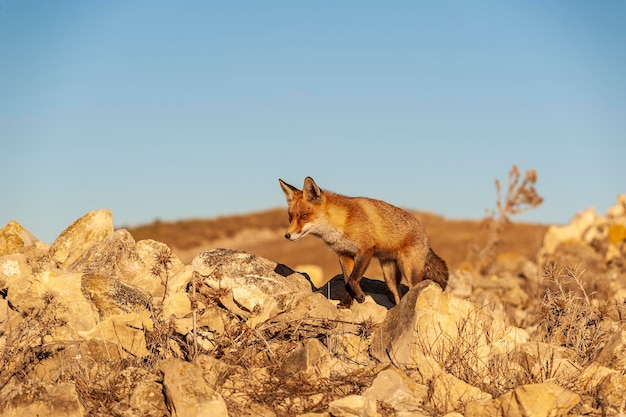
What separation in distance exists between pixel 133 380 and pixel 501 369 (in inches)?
129

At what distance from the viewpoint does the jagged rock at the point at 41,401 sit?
5.89 m

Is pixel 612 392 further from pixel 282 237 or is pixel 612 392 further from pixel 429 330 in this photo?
pixel 282 237

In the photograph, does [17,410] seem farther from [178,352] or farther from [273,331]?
[273,331]

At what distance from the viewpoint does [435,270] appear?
9.91 metres

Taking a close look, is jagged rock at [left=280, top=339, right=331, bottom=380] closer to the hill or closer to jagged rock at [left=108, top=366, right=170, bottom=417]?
jagged rock at [left=108, top=366, right=170, bottom=417]

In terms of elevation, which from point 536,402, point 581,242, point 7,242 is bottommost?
point 581,242

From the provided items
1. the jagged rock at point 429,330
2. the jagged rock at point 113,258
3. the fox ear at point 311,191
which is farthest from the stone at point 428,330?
the jagged rock at point 113,258

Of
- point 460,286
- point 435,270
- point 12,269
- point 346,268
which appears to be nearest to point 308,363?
point 346,268

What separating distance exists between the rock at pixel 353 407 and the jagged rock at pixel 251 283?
1967mm

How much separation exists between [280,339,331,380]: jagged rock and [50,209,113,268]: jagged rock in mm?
4100

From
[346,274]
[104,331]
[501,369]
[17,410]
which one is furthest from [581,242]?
[17,410]

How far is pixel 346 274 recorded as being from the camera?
30.6 ft

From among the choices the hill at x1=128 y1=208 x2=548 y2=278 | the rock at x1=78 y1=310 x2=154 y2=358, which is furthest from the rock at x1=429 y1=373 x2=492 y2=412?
the hill at x1=128 y1=208 x2=548 y2=278

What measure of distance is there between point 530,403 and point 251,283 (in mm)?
3411
